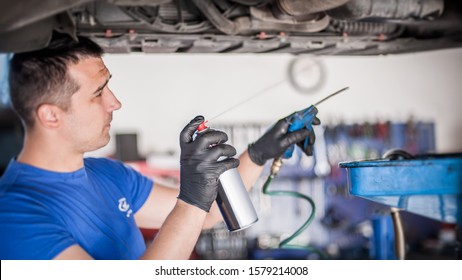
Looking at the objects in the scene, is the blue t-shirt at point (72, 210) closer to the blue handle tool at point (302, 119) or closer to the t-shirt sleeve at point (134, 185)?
the t-shirt sleeve at point (134, 185)

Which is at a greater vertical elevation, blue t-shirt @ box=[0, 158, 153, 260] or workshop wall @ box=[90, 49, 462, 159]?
workshop wall @ box=[90, 49, 462, 159]

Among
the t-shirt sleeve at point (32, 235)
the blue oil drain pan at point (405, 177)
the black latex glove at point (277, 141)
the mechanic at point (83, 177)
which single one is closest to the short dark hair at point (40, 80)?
the mechanic at point (83, 177)

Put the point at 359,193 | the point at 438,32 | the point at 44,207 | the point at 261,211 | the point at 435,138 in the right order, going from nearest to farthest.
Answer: the point at 44,207 < the point at 359,193 < the point at 438,32 < the point at 261,211 < the point at 435,138

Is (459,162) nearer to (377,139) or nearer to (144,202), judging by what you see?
(144,202)

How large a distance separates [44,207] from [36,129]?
0.21 meters

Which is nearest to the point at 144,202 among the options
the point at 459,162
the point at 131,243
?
the point at 131,243

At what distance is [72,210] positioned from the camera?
1191 millimetres

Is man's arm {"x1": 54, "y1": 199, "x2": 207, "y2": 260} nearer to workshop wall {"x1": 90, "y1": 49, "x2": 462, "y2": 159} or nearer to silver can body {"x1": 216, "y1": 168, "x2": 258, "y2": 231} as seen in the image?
silver can body {"x1": 216, "y1": 168, "x2": 258, "y2": 231}

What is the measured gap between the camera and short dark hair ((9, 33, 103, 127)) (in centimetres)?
123

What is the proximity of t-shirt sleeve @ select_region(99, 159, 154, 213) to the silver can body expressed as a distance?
0.97ft

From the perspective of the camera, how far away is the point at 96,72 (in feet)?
4.33

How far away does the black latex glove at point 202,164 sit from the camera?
1132 mm

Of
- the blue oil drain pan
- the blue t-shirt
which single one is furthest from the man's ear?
the blue oil drain pan

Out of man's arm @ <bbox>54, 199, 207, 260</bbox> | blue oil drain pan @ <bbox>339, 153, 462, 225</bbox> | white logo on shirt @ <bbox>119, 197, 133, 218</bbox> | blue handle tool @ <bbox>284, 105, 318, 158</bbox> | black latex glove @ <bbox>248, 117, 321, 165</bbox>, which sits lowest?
man's arm @ <bbox>54, 199, 207, 260</bbox>
